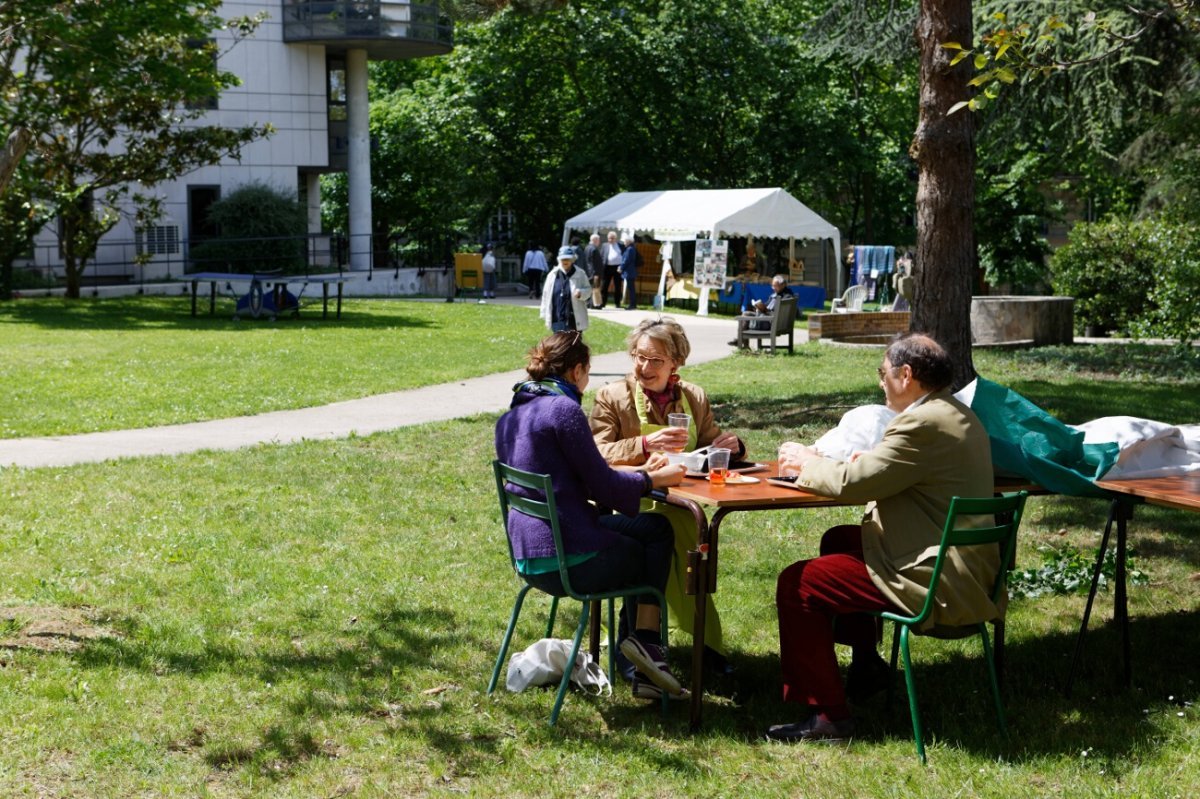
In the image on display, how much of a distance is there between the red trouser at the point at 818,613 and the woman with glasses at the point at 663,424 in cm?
71

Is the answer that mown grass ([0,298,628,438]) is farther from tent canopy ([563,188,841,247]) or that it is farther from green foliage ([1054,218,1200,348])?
green foliage ([1054,218,1200,348])

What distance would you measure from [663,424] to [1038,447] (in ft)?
5.18

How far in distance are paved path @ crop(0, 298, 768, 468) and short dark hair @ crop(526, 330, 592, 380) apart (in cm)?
677

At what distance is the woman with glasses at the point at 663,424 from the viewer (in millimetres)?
5910

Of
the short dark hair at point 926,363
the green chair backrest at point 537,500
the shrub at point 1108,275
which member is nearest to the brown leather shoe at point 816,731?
the green chair backrest at point 537,500

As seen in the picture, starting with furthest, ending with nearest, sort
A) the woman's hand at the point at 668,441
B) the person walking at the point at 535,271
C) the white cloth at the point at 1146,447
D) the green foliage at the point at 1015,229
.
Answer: the green foliage at the point at 1015,229 < the person walking at the point at 535,271 < the woman's hand at the point at 668,441 < the white cloth at the point at 1146,447

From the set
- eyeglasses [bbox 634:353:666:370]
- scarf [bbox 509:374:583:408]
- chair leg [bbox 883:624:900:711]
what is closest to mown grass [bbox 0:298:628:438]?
eyeglasses [bbox 634:353:666:370]

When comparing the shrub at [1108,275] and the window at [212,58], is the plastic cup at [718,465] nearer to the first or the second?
the shrub at [1108,275]

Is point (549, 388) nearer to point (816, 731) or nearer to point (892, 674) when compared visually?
point (816, 731)

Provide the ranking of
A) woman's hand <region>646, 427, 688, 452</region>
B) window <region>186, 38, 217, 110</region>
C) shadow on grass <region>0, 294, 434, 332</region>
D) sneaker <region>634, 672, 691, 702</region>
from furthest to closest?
window <region>186, 38, 217, 110</region>, shadow on grass <region>0, 294, 434, 332</region>, woman's hand <region>646, 427, 688, 452</region>, sneaker <region>634, 672, 691, 702</region>

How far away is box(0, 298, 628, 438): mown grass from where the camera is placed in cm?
1449

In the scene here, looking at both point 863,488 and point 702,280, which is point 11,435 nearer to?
point 863,488

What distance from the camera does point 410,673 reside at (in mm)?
5832

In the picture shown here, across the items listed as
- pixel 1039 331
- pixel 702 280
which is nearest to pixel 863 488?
pixel 1039 331
